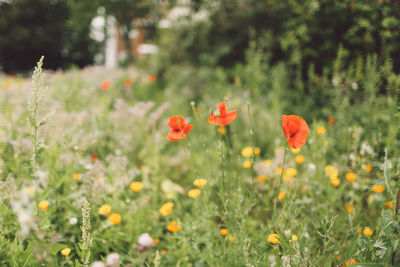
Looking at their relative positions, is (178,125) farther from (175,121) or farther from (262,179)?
(262,179)

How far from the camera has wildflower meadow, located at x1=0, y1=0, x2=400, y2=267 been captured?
1.19 m

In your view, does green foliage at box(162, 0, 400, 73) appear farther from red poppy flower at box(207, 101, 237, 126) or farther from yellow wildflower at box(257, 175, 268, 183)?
red poppy flower at box(207, 101, 237, 126)

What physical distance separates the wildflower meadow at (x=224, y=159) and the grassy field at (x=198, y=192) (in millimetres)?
14

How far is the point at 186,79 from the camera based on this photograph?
563cm

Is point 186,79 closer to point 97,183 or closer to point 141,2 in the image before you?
point 141,2

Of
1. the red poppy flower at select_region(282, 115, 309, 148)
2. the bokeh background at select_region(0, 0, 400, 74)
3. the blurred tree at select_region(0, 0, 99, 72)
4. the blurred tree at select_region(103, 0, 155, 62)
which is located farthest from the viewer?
the blurred tree at select_region(0, 0, 99, 72)

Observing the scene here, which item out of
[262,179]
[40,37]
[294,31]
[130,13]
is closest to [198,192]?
[262,179]

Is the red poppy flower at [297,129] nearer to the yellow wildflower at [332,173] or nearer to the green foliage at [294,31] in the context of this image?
the yellow wildflower at [332,173]

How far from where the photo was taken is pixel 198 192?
1518 millimetres

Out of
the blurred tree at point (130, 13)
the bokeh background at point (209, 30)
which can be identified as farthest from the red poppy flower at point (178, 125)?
the blurred tree at point (130, 13)

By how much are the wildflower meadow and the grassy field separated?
0.6 inches

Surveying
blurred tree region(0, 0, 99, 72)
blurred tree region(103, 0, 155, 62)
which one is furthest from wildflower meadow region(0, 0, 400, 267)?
blurred tree region(0, 0, 99, 72)

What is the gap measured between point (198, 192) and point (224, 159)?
0.26 m

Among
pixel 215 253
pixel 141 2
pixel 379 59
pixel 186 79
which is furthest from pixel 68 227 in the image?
pixel 141 2
